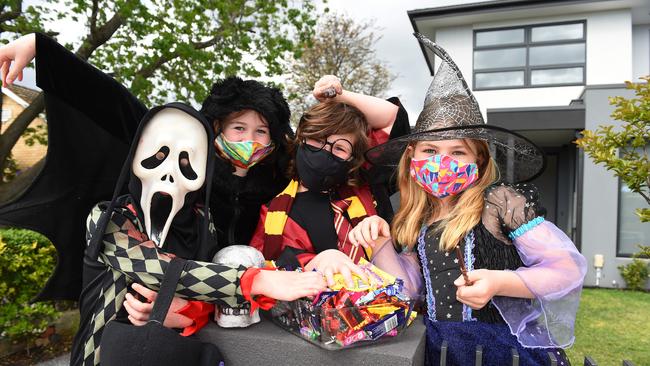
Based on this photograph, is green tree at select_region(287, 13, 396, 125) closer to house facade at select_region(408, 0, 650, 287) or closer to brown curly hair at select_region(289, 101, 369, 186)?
house facade at select_region(408, 0, 650, 287)

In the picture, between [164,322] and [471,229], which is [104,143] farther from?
[471,229]

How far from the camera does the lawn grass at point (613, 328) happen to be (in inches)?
202

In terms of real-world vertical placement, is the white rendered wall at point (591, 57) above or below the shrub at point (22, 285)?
above

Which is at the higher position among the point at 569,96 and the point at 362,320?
the point at 569,96

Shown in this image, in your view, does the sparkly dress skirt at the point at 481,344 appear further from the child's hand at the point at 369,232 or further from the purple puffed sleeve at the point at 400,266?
the child's hand at the point at 369,232

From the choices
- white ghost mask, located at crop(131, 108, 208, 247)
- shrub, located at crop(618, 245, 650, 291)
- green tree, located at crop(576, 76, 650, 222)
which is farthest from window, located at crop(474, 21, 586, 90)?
white ghost mask, located at crop(131, 108, 208, 247)

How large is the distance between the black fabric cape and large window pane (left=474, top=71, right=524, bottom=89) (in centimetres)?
1260

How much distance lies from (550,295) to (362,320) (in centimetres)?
74

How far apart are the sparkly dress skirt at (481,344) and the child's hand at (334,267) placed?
1.66 feet

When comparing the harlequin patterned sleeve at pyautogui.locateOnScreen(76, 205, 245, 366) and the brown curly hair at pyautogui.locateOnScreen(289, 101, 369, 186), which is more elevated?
the brown curly hair at pyautogui.locateOnScreen(289, 101, 369, 186)

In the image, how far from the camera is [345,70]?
18.7m

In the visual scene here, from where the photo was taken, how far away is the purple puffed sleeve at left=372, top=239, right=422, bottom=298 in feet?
6.57

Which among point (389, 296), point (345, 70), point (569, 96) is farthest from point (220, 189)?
point (345, 70)

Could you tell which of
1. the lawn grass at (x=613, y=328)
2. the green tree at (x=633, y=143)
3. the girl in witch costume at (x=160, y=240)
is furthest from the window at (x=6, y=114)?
the green tree at (x=633, y=143)
